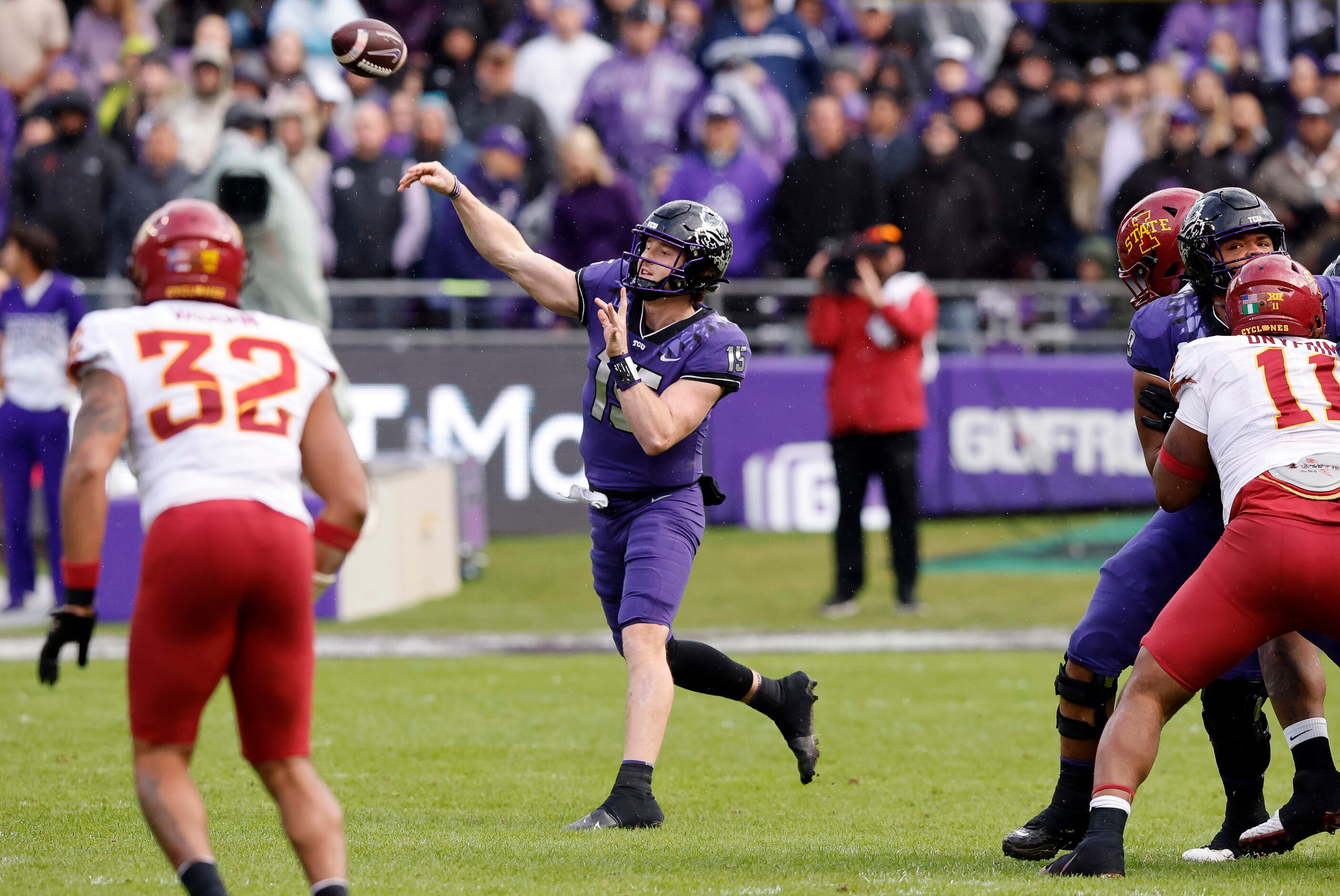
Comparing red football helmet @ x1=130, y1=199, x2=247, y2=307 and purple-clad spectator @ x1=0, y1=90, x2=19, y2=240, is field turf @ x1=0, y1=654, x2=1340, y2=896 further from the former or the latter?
purple-clad spectator @ x1=0, y1=90, x2=19, y2=240

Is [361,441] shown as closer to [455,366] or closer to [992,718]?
[455,366]

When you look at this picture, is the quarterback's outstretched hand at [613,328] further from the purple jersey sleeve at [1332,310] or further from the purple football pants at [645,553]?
the purple jersey sleeve at [1332,310]

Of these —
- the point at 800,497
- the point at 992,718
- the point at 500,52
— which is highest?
the point at 500,52

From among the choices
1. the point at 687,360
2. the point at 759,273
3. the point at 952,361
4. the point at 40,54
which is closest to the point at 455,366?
the point at 759,273

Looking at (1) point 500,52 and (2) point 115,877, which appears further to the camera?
(1) point 500,52

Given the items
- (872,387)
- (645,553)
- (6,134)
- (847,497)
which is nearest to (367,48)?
(645,553)

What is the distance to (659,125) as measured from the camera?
14.8 metres

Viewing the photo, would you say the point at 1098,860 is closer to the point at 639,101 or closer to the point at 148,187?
the point at 148,187

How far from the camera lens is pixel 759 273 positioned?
14289 millimetres

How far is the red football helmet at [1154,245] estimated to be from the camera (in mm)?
5395

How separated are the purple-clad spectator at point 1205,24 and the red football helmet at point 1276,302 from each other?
12.9 metres

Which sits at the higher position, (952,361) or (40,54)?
(40,54)

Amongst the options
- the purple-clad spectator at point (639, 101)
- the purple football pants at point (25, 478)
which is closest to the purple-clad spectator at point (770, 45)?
the purple-clad spectator at point (639, 101)

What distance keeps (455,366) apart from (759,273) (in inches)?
105
